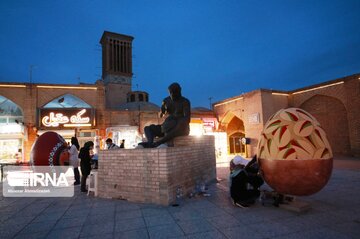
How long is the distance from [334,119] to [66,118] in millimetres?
22207

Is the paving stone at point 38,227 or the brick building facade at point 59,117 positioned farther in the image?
the brick building facade at point 59,117

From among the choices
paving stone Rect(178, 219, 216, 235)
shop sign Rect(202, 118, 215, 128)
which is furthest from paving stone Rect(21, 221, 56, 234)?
shop sign Rect(202, 118, 215, 128)

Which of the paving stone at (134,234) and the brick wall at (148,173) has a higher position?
the brick wall at (148,173)

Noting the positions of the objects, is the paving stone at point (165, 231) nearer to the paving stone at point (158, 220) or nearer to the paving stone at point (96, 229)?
the paving stone at point (158, 220)

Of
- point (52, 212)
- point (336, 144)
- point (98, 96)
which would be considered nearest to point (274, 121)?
point (52, 212)

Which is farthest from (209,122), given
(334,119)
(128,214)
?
(128,214)

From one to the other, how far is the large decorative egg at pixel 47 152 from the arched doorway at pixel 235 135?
19.4 m

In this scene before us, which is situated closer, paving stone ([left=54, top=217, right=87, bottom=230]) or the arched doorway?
paving stone ([left=54, top=217, right=87, bottom=230])

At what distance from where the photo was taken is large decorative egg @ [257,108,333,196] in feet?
15.3

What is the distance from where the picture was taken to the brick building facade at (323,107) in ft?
55.0

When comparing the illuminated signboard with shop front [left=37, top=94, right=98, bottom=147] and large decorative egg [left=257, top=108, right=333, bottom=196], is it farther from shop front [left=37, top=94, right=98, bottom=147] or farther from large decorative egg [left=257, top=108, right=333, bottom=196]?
large decorative egg [left=257, top=108, right=333, bottom=196]

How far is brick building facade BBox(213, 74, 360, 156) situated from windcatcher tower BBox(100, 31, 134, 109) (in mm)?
22486

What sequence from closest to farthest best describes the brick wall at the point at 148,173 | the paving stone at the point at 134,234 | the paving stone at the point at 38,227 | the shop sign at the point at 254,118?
the paving stone at the point at 134,234
the paving stone at the point at 38,227
the brick wall at the point at 148,173
the shop sign at the point at 254,118

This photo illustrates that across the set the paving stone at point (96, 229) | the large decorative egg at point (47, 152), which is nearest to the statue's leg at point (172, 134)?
the paving stone at point (96, 229)
